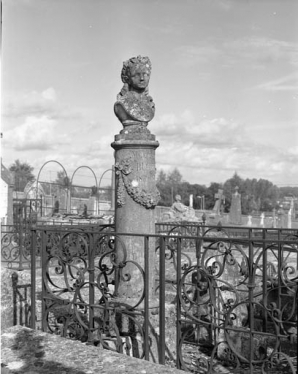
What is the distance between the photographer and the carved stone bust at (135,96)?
18.0 ft

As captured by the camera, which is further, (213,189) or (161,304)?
(213,189)

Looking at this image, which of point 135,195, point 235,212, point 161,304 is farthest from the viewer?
point 235,212

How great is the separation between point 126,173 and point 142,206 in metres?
0.40

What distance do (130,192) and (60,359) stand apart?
2457 millimetres

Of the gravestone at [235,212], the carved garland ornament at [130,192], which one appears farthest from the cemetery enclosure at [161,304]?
the gravestone at [235,212]

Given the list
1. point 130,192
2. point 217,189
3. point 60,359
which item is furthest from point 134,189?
point 217,189

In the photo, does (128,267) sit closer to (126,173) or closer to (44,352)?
(126,173)

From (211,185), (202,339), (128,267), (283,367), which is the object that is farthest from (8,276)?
(211,185)

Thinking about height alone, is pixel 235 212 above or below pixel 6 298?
above

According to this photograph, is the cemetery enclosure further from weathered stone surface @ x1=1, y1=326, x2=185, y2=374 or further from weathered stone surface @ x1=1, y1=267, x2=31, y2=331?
weathered stone surface @ x1=1, y1=326, x2=185, y2=374

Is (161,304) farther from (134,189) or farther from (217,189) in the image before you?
(217,189)

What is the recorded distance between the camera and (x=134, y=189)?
530 cm

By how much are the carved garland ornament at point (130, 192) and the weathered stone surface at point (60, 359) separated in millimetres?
2038

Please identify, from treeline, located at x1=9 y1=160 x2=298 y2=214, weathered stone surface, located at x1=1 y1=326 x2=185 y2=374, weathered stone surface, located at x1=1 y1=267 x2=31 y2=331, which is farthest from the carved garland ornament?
treeline, located at x1=9 y1=160 x2=298 y2=214
